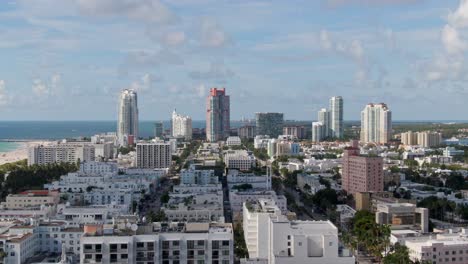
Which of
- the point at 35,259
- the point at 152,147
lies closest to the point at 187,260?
the point at 35,259

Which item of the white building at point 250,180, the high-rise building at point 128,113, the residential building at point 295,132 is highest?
the high-rise building at point 128,113

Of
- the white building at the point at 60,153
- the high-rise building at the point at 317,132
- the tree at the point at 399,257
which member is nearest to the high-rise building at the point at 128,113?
the white building at the point at 60,153

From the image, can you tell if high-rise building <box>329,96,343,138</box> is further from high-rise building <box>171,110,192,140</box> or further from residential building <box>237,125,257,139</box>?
high-rise building <box>171,110,192,140</box>

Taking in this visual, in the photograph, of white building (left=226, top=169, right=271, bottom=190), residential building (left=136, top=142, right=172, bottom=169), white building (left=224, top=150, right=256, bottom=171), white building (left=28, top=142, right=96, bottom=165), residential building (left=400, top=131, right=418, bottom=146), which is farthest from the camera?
residential building (left=400, top=131, right=418, bottom=146)

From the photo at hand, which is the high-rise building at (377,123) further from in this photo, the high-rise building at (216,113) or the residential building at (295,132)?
the high-rise building at (216,113)

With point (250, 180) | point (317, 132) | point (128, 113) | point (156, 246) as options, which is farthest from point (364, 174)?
point (317, 132)

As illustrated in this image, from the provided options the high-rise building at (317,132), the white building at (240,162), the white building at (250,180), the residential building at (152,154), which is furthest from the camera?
the high-rise building at (317,132)

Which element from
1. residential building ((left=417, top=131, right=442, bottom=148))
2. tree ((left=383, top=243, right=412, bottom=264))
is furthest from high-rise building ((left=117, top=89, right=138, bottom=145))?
tree ((left=383, top=243, right=412, bottom=264))
